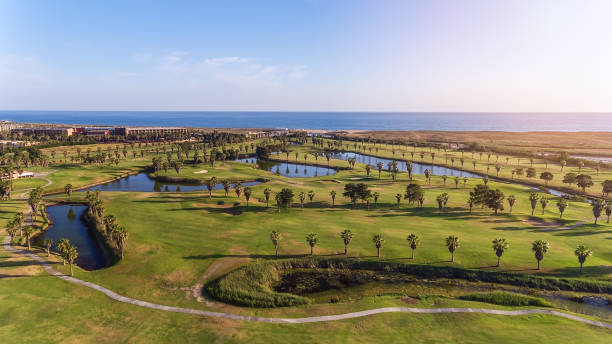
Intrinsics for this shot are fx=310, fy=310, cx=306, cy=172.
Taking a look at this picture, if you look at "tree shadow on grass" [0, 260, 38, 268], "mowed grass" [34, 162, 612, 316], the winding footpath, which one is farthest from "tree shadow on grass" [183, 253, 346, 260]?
"tree shadow on grass" [0, 260, 38, 268]

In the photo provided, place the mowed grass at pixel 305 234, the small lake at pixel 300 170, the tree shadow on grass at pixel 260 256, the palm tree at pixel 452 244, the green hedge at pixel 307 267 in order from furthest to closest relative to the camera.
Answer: the small lake at pixel 300 170, the tree shadow on grass at pixel 260 256, the palm tree at pixel 452 244, the mowed grass at pixel 305 234, the green hedge at pixel 307 267

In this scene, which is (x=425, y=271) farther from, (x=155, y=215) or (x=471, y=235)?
(x=155, y=215)

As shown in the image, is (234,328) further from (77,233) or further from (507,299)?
(77,233)

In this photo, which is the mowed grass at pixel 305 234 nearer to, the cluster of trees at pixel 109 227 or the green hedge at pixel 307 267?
the green hedge at pixel 307 267

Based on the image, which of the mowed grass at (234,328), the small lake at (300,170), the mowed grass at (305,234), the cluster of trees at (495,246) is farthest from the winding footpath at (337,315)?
the small lake at (300,170)

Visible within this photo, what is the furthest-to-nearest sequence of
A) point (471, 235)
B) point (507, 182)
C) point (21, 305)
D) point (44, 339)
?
point (507, 182) < point (471, 235) < point (21, 305) < point (44, 339)

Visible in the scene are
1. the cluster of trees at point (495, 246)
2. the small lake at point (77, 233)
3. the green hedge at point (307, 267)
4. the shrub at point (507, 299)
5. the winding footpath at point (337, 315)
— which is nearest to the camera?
the winding footpath at point (337, 315)

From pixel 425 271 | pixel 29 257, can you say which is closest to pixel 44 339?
pixel 29 257
